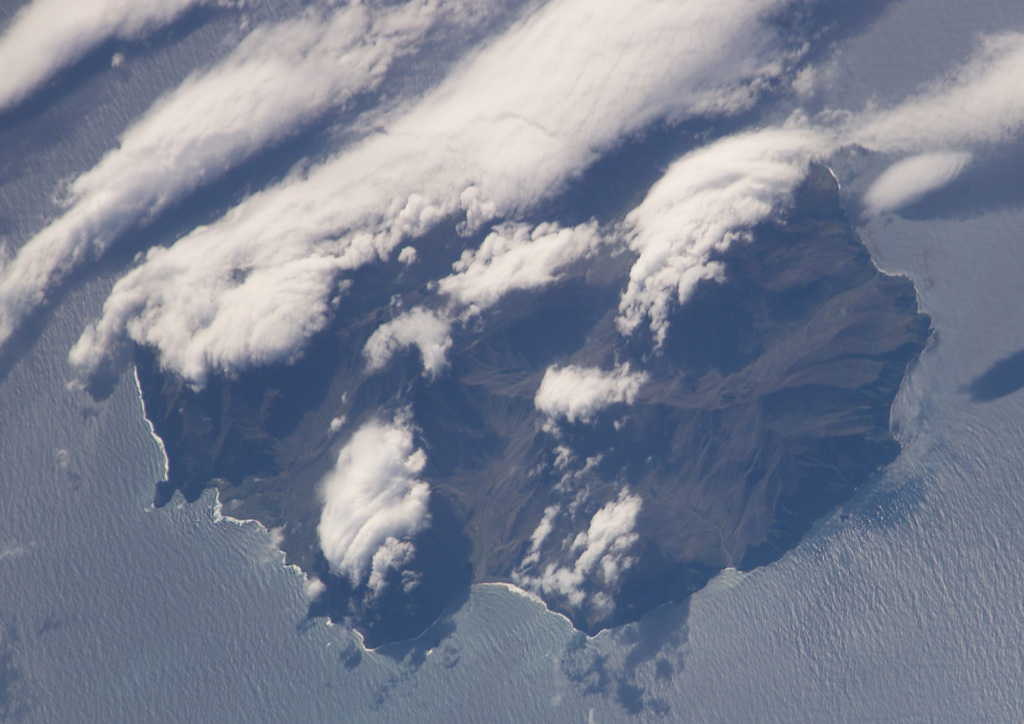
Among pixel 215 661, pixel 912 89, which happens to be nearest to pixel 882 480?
pixel 912 89

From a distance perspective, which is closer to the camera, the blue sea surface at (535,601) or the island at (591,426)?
the blue sea surface at (535,601)

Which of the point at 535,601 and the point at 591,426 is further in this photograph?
the point at 535,601

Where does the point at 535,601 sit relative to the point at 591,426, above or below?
below

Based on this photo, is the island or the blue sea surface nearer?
the blue sea surface

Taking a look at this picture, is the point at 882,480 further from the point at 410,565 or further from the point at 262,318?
the point at 262,318
